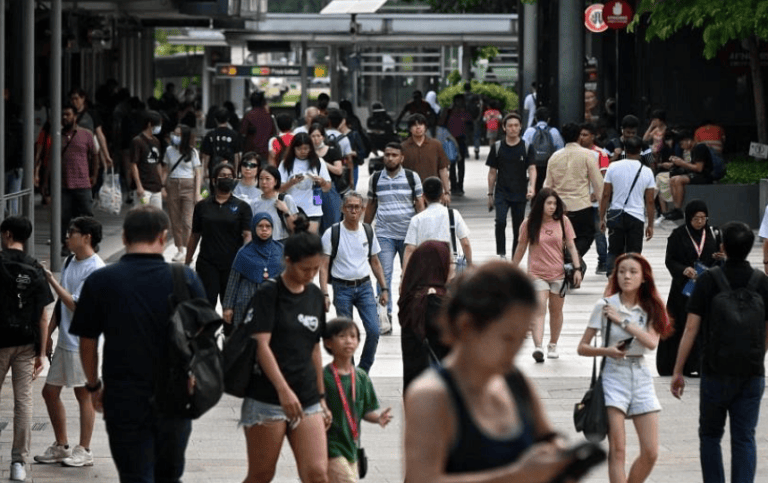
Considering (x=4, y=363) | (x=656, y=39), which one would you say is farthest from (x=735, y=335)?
(x=656, y=39)

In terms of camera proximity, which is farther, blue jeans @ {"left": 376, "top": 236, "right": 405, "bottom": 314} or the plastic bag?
the plastic bag

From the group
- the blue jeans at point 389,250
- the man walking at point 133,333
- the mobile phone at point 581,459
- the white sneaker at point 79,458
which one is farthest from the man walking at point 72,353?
the mobile phone at point 581,459

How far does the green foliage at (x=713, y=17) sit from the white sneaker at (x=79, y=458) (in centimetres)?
1329

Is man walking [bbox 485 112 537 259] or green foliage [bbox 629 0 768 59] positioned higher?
green foliage [bbox 629 0 768 59]

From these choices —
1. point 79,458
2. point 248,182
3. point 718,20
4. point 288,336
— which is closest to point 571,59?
point 718,20

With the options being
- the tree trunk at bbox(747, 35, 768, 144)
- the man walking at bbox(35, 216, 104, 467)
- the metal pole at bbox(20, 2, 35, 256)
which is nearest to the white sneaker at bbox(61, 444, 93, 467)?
the man walking at bbox(35, 216, 104, 467)

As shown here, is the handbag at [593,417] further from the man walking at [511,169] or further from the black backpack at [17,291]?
the man walking at [511,169]

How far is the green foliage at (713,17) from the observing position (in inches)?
828

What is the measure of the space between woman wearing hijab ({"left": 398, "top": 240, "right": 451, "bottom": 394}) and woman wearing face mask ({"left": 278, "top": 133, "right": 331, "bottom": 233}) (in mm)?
6020

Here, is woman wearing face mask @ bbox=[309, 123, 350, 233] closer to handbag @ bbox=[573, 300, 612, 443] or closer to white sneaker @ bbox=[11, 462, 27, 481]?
white sneaker @ bbox=[11, 462, 27, 481]

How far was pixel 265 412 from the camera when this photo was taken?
7.39 meters

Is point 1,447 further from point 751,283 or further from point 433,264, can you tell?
point 751,283

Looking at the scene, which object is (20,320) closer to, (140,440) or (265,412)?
(265,412)

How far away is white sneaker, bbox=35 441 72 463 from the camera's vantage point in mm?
9709
